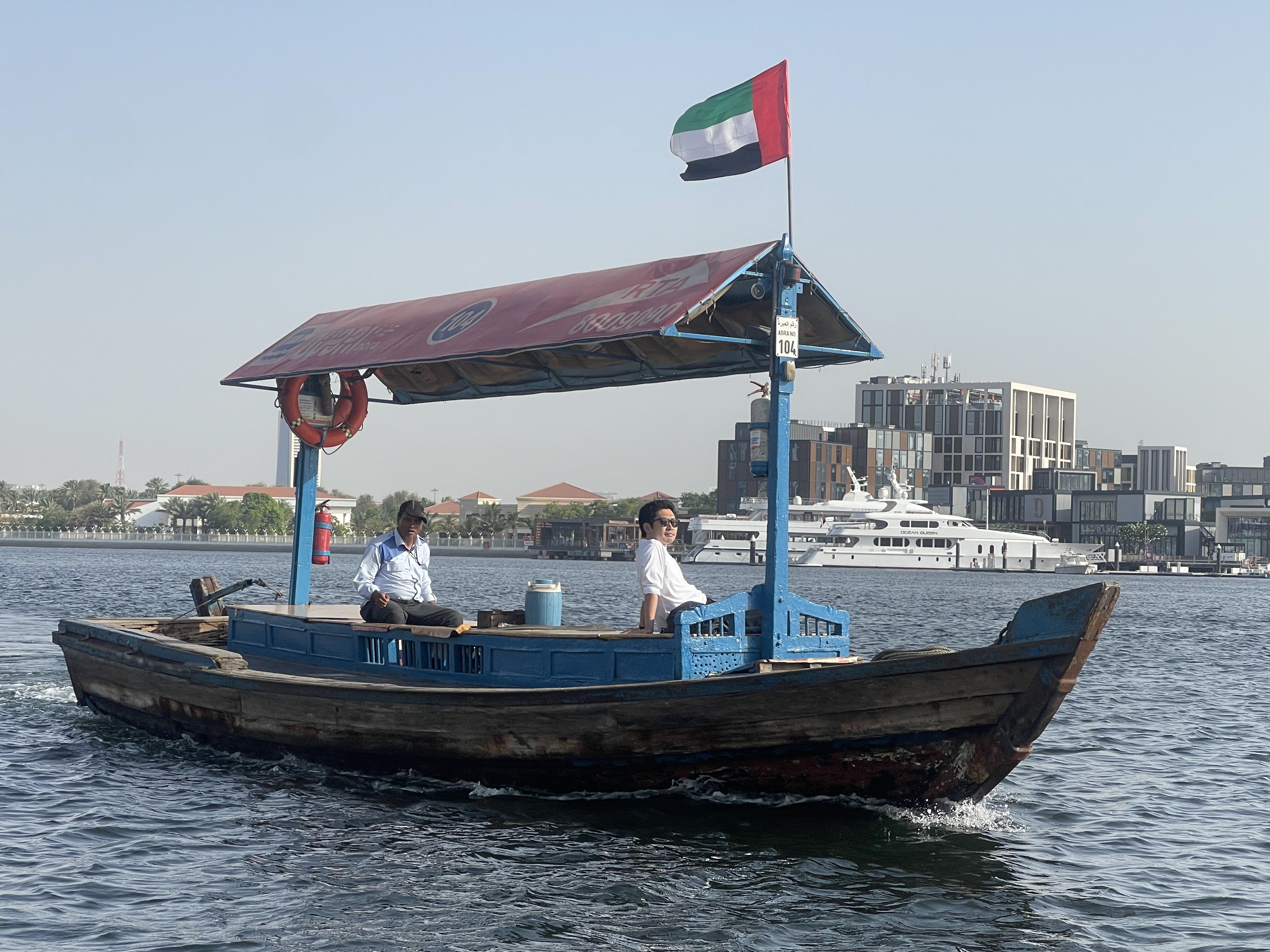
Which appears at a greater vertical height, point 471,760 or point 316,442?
point 316,442

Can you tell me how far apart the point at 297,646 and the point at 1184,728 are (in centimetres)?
1246

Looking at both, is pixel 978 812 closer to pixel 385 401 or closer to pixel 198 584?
pixel 385 401

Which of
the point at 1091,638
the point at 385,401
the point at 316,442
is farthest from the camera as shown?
the point at 385,401

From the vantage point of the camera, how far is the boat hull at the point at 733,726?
8.91m

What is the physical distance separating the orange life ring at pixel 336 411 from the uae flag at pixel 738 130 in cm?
514

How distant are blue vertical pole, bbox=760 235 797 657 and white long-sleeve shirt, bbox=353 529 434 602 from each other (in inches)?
141

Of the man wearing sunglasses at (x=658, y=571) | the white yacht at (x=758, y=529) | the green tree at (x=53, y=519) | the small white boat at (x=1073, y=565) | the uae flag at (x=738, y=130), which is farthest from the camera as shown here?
the green tree at (x=53, y=519)

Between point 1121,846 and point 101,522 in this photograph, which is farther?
point 101,522

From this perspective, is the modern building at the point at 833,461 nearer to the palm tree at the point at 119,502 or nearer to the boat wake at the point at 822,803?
the palm tree at the point at 119,502

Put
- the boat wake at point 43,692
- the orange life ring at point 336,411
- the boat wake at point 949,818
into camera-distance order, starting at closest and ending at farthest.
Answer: the boat wake at point 949,818 → the orange life ring at point 336,411 → the boat wake at point 43,692

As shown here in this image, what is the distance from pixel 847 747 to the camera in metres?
9.49

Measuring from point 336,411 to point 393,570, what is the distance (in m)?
2.88

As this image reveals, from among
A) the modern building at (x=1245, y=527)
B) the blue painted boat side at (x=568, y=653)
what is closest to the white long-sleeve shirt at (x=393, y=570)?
the blue painted boat side at (x=568, y=653)

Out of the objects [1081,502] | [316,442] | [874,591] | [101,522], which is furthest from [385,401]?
[101,522]
